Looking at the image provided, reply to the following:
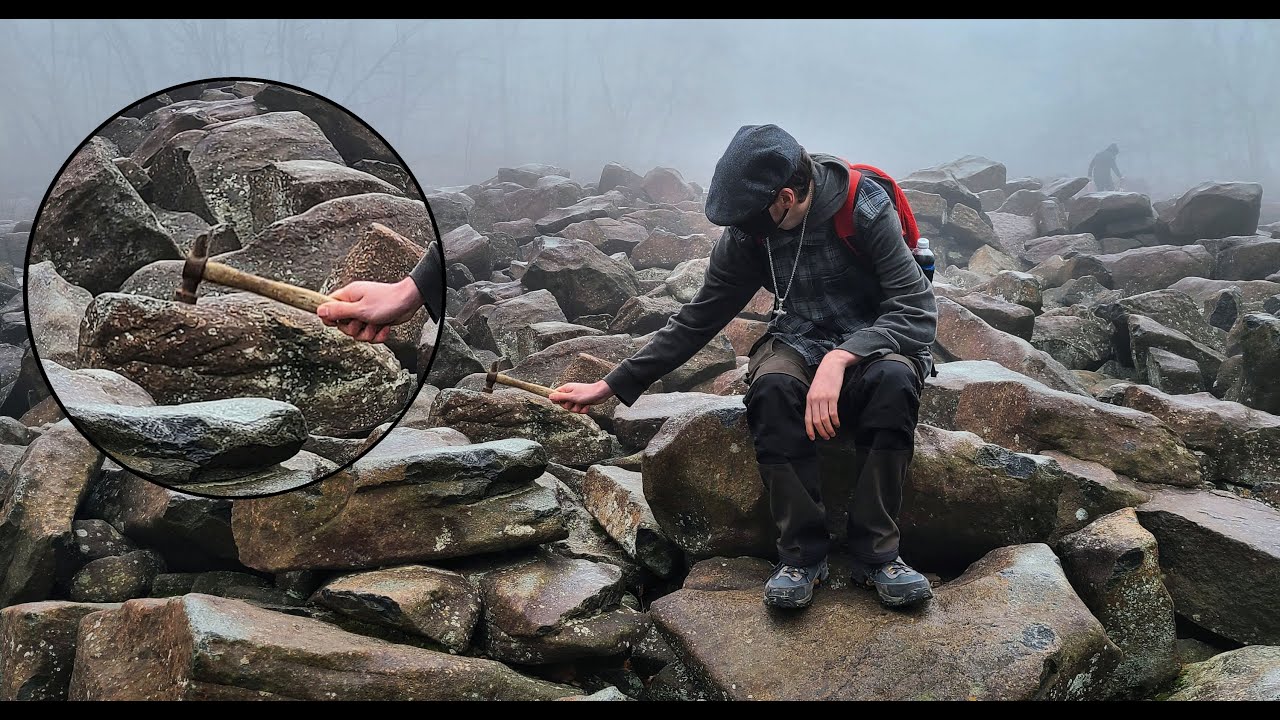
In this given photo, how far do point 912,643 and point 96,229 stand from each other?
309cm

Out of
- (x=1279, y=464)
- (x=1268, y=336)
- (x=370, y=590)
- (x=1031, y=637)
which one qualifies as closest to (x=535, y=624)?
(x=370, y=590)

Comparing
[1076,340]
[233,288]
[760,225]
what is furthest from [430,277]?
[1076,340]

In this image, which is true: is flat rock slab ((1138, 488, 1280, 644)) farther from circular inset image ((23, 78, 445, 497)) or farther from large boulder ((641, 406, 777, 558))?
circular inset image ((23, 78, 445, 497))

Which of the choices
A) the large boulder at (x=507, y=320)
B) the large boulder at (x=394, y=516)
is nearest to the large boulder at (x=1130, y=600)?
the large boulder at (x=394, y=516)

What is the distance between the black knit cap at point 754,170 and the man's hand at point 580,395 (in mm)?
1066

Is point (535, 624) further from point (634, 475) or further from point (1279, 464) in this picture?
point (1279, 464)

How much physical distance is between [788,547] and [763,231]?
4.58ft

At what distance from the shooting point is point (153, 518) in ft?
15.2

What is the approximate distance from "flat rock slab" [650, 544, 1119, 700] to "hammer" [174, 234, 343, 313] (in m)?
2.10

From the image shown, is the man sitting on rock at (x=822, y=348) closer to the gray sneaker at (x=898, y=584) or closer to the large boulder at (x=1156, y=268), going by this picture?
the gray sneaker at (x=898, y=584)

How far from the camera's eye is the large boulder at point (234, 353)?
7.55 feet

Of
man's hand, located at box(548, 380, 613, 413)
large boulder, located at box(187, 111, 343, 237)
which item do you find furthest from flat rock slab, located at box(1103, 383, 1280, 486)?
large boulder, located at box(187, 111, 343, 237)

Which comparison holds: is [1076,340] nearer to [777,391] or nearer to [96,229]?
[777,391]

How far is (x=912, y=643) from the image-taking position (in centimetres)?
334
